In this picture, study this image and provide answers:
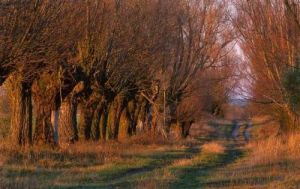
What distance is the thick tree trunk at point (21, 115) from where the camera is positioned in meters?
24.6

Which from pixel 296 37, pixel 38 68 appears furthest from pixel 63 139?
pixel 296 37

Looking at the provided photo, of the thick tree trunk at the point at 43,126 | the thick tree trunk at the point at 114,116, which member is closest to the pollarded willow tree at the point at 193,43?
the thick tree trunk at the point at 114,116

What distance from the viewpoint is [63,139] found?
28266 millimetres

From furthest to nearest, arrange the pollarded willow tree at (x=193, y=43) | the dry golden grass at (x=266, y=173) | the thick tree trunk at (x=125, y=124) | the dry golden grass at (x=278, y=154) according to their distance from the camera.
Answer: the thick tree trunk at (x=125, y=124), the pollarded willow tree at (x=193, y=43), the dry golden grass at (x=278, y=154), the dry golden grass at (x=266, y=173)

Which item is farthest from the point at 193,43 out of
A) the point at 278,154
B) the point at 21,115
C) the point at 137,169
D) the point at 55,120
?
the point at 137,169

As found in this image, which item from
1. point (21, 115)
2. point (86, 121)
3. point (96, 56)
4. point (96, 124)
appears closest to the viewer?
point (21, 115)

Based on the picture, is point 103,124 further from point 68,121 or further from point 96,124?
point 68,121

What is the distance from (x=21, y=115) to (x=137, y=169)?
6773mm

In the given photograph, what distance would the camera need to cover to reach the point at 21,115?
2467 cm

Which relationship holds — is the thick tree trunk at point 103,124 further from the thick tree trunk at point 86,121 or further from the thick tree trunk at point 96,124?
the thick tree trunk at point 86,121

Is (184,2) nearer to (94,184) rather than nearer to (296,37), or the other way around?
(296,37)

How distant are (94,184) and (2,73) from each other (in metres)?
6.38

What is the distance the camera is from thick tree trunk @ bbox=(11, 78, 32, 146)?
24.6 metres

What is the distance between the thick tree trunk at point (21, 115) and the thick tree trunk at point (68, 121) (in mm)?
3363
